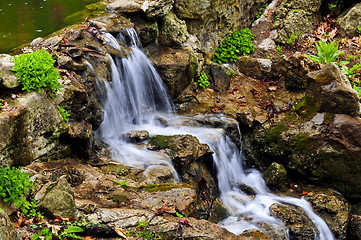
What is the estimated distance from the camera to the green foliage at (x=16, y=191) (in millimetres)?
3709

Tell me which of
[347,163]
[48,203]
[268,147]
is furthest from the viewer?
[268,147]

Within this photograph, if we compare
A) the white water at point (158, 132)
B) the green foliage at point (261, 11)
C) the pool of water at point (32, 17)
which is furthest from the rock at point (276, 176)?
the green foliage at point (261, 11)

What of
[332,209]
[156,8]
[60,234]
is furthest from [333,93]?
[60,234]

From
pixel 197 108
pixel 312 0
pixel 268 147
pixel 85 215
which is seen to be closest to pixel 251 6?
pixel 312 0

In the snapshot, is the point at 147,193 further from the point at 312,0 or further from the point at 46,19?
the point at 312,0

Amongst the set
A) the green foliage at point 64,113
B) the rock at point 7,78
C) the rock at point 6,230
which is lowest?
the rock at point 6,230

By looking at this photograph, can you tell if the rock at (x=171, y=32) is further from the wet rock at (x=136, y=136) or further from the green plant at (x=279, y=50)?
the green plant at (x=279, y=50)

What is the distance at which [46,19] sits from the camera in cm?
1012

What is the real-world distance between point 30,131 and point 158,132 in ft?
12.8

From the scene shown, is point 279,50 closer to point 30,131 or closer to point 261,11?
point 261,11

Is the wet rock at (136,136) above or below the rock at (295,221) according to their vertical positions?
above

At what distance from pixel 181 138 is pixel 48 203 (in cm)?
386

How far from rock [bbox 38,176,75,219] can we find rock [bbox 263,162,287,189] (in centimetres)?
574

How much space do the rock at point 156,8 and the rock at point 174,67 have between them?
1122 mm
